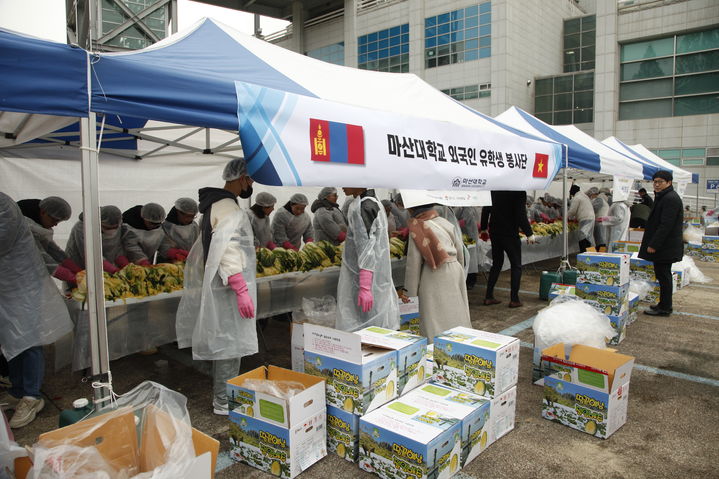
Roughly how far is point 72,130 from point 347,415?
416 centimetres

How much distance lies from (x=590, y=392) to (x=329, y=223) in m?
3.81

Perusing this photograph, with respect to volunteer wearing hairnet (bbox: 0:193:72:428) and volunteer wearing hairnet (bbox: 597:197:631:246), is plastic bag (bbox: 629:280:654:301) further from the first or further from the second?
volunteer wearing hairnet (bbox: 0:193:72:428)

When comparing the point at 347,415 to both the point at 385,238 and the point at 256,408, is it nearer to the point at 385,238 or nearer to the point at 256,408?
the point at 256,408

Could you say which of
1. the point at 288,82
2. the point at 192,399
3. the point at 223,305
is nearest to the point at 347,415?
the point at 223,305

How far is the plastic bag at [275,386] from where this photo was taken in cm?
267

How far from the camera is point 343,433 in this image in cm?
Result: 270

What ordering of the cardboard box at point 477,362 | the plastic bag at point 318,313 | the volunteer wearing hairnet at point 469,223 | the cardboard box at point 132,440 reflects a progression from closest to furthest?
1. the cardboard box at point 132,440
2. the cardboard box at point 477,362
3. the plastic bag at point 318,313
4. the volunteer wearing hairnet at point 469,223

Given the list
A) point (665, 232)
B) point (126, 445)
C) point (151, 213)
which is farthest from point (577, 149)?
point (126, 445)

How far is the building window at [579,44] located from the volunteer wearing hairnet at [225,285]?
33.2m

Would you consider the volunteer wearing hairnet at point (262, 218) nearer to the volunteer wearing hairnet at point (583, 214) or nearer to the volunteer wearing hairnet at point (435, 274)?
the volunteer wearing hairnet at point (435, 274)

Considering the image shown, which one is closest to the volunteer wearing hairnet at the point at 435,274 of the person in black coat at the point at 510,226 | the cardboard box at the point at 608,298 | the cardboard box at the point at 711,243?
the cardboard box at the point at 608,298

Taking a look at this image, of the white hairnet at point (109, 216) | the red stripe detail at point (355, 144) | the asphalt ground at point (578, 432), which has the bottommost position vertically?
the asphalt ground at point (578, 432)

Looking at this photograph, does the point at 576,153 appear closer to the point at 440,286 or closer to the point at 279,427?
the point at 440,286

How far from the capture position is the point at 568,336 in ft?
11.6
